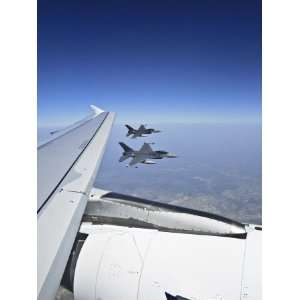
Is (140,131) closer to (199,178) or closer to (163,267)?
(163,267)

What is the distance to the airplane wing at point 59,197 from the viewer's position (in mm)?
496

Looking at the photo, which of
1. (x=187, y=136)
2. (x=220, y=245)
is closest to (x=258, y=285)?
(x=220, y=245)

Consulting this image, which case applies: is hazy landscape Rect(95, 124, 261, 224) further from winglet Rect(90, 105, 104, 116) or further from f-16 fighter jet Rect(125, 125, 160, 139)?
winglet Rect(90, 105, 104, 116)

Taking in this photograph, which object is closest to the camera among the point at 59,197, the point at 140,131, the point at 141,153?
the point at 59,197

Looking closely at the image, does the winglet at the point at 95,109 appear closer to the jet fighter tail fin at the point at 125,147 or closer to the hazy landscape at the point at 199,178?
the jet fighter tail fin at the point at 125,147

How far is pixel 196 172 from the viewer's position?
170 ft

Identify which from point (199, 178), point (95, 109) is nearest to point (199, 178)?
point (199, 178)

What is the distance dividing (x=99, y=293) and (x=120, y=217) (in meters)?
0.38

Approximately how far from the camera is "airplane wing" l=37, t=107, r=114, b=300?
0.50m

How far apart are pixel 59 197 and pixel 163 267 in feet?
1.85

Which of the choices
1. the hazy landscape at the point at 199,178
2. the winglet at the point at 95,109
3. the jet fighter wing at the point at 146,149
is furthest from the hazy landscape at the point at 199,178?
the winglet at the point at 95,109

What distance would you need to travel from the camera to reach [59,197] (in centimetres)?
79

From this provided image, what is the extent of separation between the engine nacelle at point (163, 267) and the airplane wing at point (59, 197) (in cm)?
38

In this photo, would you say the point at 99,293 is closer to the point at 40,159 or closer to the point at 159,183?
the point at 40,159
